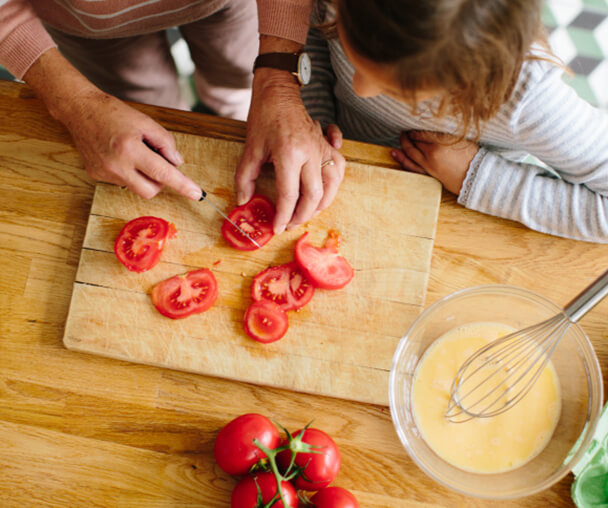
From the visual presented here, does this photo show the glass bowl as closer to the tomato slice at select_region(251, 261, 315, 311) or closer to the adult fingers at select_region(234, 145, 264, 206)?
the tomato slice at select_region(251, 261, 315, 311)

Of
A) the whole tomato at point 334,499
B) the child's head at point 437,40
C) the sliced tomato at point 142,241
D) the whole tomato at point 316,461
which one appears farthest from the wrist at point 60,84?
the whole tomato at point 334,499

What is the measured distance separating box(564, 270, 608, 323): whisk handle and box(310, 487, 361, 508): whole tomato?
1.71 feet

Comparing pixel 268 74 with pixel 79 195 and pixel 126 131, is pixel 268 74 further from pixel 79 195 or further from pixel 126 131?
pixel 79 195

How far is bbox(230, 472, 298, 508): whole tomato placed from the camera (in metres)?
0.90

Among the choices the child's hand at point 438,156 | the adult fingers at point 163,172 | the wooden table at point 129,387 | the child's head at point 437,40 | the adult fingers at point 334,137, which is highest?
the child's head at point 437,40

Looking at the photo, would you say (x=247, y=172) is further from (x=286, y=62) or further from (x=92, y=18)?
(x=92, y=18)

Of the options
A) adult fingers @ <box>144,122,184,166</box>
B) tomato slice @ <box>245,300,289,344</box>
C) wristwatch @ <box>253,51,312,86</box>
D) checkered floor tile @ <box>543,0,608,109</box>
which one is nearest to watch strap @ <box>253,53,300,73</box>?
wristwatch @ <box>253,51,312,86</box>

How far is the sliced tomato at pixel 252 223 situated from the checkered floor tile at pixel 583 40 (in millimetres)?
1646

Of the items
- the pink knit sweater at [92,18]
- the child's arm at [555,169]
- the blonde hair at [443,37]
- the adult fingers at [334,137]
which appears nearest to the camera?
the blonde hair at [443,37]

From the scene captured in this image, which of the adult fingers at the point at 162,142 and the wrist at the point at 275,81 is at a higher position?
the wrist at the point at 275,81

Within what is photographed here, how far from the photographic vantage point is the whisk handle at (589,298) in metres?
0.68

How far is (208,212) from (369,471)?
0.64 meters

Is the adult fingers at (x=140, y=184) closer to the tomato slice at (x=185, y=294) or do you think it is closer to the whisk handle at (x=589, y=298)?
the tomato slice at (x=185, y=294)

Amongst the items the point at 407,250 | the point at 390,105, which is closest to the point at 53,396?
the point at 407,250
